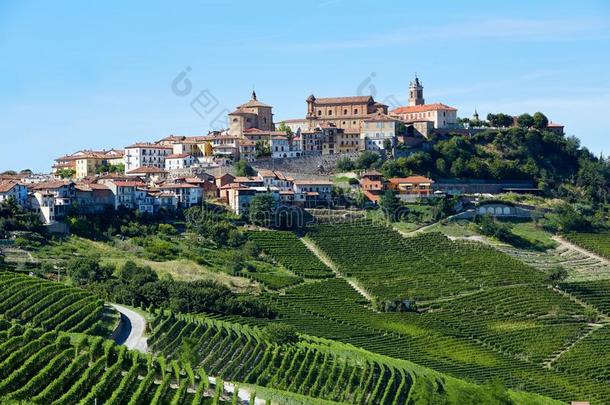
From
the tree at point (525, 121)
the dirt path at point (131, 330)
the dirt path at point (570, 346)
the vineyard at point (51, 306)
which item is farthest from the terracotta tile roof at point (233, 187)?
the tree at point (525, 121)

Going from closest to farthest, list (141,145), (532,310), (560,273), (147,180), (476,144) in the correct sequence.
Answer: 1. (532,310)
2. (560,273)
3. (147,180)
4. (141,145)
5. (476,144)

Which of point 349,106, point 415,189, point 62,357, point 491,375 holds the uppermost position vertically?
point 349,106

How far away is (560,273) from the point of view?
6125 centimetres

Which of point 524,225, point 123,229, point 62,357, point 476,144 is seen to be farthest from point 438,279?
point 62,357

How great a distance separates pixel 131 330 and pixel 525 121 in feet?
166

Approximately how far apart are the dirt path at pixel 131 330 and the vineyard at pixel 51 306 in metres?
0.65

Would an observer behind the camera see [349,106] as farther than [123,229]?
Yes

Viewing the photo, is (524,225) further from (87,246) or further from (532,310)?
(87,246)

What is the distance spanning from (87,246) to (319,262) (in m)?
12.8

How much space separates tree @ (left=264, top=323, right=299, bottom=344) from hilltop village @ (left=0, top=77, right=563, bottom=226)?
760 inches

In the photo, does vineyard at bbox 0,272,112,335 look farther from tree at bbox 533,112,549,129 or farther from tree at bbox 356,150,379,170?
tree at bbox 533,112,549,129

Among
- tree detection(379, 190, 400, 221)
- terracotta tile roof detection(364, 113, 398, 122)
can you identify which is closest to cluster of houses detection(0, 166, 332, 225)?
tree detection(379, 190, 400, 221)

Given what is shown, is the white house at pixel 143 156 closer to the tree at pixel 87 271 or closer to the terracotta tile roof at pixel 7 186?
the terracotta tile roof at pixel 7 186

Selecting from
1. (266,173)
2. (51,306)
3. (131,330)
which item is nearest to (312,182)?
(266,173)
